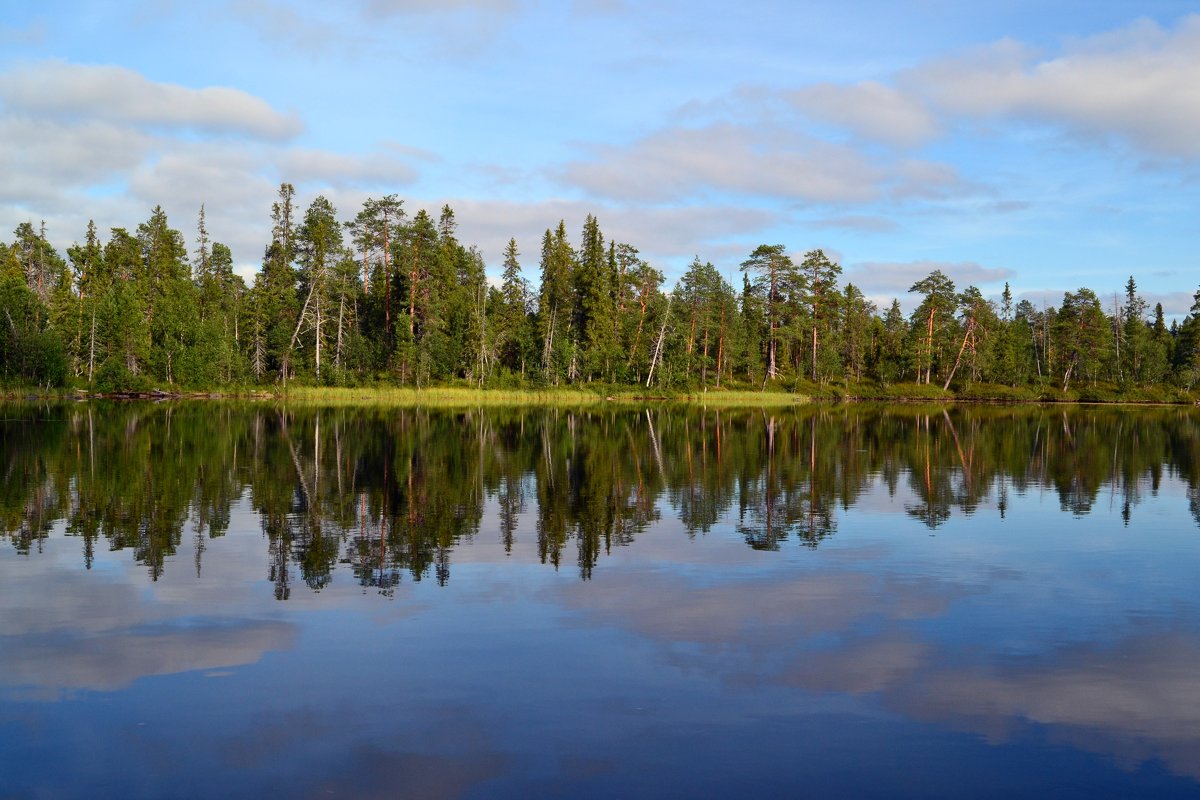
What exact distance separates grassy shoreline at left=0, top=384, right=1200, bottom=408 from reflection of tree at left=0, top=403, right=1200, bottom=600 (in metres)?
30.1

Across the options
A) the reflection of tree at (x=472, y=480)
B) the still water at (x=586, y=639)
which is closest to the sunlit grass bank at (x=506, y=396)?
the reflection of tree at (x=472, y=480)

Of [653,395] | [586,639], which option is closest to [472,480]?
[586,639]

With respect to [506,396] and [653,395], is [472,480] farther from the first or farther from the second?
[653,395]

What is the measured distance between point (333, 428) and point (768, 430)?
2597 centimetres

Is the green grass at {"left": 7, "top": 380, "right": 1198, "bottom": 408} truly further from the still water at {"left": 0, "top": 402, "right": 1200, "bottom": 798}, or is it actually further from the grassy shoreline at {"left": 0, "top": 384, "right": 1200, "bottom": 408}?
the still water at {"left": 0, "top": 402, "right": 1200, "bottom": 798}

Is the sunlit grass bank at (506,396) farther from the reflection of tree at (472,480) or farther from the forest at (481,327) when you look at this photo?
the reflection of tree at (472,480)

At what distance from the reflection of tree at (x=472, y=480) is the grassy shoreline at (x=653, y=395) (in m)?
30.1

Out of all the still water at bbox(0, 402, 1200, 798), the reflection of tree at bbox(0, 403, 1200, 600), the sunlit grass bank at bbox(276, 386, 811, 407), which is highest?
the sunlit grass bank at bbox(276, 386, 811, 407)

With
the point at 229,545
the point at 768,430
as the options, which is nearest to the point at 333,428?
the point at 768,430

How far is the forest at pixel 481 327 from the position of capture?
90.8 metres

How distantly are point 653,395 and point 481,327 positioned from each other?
2183 centimetres

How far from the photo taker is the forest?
90.8m

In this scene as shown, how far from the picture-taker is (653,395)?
10369cm

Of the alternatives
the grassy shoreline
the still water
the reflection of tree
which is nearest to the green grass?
the grassy shoreline
